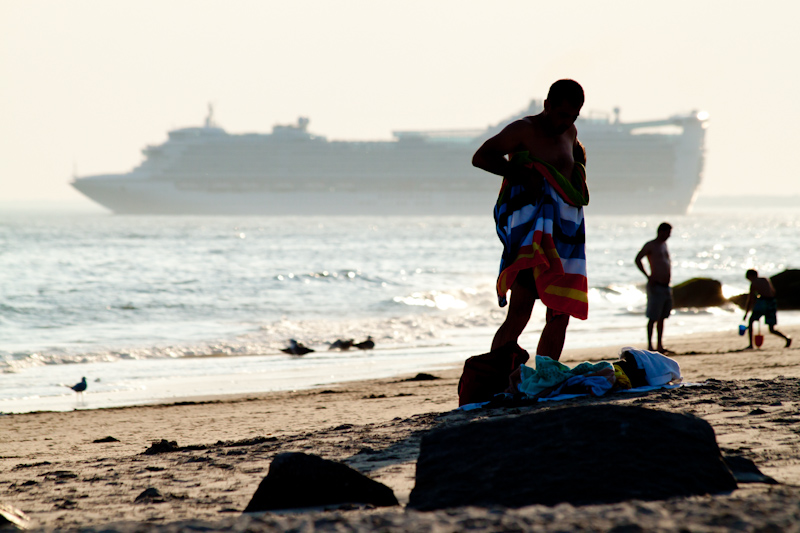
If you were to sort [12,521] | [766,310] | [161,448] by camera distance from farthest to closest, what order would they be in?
[766,310]
[161,448]
[12,521]

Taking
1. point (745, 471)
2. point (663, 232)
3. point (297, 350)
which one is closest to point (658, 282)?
point (663, 232)

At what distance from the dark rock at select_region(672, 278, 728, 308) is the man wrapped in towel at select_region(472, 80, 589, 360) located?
12.3 metres

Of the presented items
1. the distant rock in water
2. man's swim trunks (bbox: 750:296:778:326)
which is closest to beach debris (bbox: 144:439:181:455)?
man's swim trunks (bbox: 750:296:778:326)

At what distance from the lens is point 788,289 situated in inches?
550

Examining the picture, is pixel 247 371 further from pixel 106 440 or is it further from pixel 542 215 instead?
pixel 542 215

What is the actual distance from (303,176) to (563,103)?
2989 inches

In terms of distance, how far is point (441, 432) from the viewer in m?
2.20

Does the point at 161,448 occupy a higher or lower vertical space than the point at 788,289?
lower

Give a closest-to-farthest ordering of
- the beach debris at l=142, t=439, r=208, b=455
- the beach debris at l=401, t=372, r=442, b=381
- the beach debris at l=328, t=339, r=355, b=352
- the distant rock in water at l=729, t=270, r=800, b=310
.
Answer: the beach debris at l=142, t=439, r=208, b=455 → the beach debris at l=401, t=372, r=442, b=381 → the beach debris at l=328, t=339, r=355, b=352 → the distant rock in water at l=729, t=270, r=800, b=310

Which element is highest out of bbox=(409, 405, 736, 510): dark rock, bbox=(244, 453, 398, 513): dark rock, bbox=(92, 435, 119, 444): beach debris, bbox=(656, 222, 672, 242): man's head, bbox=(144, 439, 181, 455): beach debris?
bbox=(656, 222, 672, 242): man's head

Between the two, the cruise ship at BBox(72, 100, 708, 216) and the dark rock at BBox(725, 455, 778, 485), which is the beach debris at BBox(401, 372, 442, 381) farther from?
the cruise ship at BBox(72, 100, 708, 216)

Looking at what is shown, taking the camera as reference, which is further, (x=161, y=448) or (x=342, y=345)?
(x=342, y=345)

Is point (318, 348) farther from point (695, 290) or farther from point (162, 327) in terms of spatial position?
point (695, 290)

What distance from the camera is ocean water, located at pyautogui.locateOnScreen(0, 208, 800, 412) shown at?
758cm
